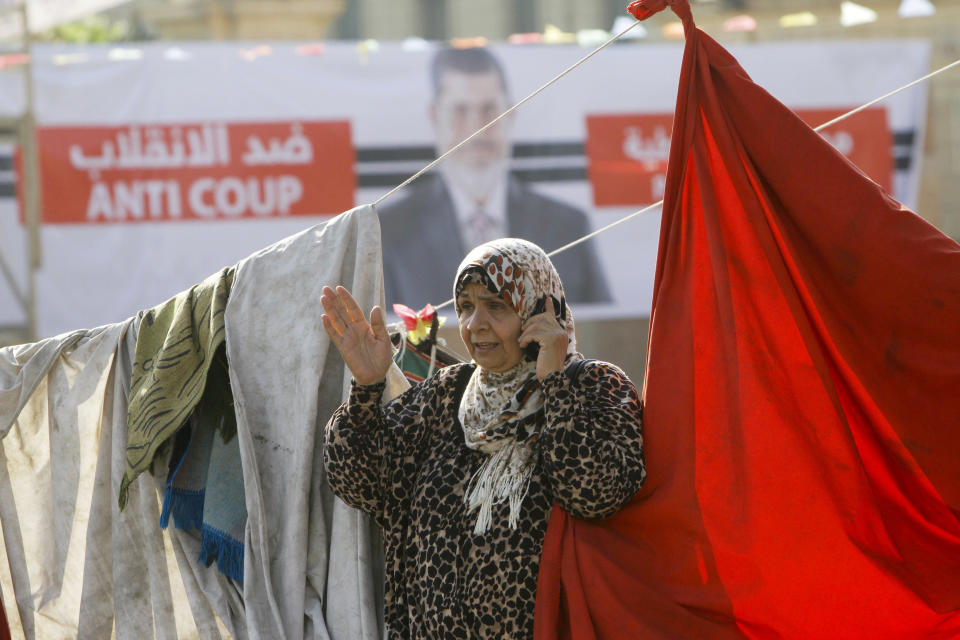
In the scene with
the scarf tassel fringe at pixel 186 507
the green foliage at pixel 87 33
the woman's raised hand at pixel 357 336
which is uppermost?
the green foliage at pixel 87 33

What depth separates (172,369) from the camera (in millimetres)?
3143

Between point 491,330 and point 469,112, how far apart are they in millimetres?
6262

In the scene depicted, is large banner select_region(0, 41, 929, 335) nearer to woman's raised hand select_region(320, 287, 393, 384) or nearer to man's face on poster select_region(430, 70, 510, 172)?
man's face on poster select_region(430, 70, 510, 172)

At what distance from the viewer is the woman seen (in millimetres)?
2516

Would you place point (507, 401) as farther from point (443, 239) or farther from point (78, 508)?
point (443, 239)

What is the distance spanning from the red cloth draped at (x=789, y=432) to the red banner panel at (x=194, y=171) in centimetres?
624

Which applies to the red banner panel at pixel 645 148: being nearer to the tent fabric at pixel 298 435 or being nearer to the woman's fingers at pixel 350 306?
the tent fabric at pixel 298 435

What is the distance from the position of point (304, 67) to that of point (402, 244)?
1448 millimetres

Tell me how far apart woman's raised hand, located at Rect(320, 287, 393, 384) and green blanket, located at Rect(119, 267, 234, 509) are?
1.42 ft

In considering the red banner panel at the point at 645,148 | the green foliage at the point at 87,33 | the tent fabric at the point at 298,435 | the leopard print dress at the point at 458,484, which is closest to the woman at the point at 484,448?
the leopard print dress at the point at 458,484

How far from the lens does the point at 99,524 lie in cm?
332

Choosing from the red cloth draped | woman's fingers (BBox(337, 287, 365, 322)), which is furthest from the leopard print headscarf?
woman's fingers (BBox(337, 287, 365, 322))

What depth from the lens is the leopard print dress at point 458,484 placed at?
97.9 inches

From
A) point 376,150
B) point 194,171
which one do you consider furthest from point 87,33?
point 376,150
